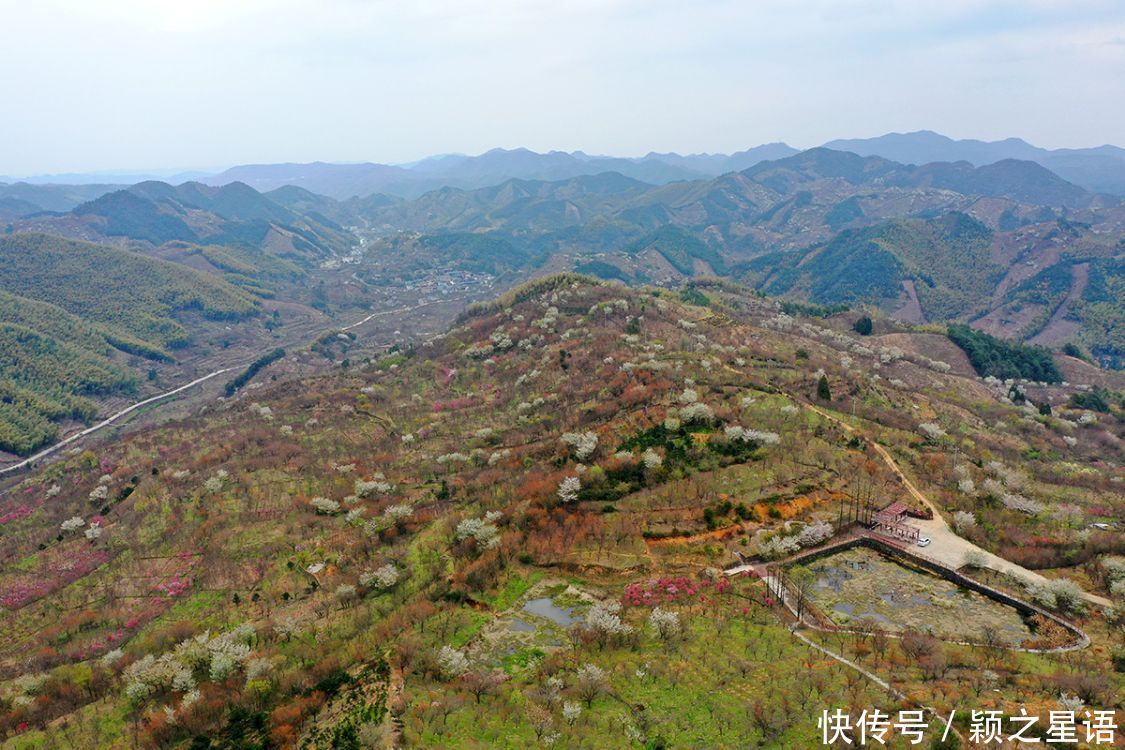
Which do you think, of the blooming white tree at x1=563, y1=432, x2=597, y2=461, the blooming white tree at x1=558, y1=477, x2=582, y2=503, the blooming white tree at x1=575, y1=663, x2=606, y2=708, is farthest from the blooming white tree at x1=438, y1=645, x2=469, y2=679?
the blooming white tree at x1=563, y1=432, x2=597, y2=461

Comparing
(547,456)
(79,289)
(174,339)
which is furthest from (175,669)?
(79,289)

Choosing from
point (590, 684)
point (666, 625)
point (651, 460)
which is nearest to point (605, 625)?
point (666, 625)

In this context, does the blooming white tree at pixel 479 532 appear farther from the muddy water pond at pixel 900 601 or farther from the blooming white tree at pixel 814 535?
the blooming white tree at pixel 814 535

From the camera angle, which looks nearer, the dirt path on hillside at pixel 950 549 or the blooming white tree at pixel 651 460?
the dirt path on hillside at pixel 950 549

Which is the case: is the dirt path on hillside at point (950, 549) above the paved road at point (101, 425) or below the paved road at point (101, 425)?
above

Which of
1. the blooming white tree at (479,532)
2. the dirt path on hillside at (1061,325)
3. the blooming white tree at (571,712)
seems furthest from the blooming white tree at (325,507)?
the dirt path on hillside at (1061,325)

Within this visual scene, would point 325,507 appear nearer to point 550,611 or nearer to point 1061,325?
point 550,611

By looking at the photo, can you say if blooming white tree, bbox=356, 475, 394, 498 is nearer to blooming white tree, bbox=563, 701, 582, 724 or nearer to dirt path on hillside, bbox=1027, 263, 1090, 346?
blooming white tree, bbox=563, 701, 582, 724

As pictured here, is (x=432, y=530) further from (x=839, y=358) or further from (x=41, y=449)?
(x=41, y=449)

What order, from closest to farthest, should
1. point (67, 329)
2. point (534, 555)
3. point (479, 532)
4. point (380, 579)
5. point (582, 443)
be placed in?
1. point (380, 579)
2. point (534, 555)
3. point (479, 532)
4. point (582, 443)
5. point (67, 329)
